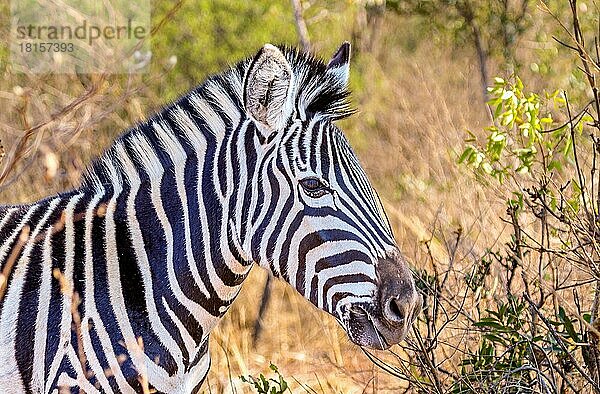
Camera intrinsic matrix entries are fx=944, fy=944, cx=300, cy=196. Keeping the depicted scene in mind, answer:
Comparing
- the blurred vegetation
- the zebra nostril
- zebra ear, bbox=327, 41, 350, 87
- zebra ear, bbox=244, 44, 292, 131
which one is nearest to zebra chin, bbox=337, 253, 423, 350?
the zebra nostril

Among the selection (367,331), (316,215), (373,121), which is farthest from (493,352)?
(373,121)

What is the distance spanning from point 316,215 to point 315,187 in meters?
0.10

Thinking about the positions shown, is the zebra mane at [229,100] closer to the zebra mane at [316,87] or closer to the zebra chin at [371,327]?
the zebra mane at [316,87]

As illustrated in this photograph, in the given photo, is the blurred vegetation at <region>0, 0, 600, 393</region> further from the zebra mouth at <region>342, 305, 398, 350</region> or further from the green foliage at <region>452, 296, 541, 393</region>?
the zebra mouth at <region>342, 305, 398, 350</region>

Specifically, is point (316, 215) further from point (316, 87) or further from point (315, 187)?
point (316, 87)

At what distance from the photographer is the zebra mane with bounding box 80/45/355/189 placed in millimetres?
3480

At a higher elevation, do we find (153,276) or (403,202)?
(403,202)

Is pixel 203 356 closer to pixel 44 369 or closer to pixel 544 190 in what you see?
pixel 44 369

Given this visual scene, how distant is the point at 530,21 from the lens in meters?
10.7

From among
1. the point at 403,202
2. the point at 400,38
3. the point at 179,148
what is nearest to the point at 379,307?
the point at 179,148

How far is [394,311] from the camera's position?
313 cm

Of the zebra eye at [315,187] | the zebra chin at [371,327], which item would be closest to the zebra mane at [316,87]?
the zebra eye at [315,187]

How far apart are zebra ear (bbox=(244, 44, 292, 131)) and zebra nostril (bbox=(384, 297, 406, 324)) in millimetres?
759

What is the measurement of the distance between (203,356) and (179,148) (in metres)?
0.78
